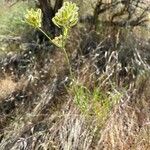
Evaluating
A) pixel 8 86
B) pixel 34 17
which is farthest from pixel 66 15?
pixel 8 86

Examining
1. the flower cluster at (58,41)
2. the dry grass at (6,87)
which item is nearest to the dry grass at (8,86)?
the dry grass at (6,87)

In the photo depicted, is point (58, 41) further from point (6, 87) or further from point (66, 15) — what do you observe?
point (6, 87)

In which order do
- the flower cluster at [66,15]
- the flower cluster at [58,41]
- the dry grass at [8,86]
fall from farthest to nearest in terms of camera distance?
the dry grass at [8,86] → the flower cluster at [58,41] → the flower cluster at [66,15]

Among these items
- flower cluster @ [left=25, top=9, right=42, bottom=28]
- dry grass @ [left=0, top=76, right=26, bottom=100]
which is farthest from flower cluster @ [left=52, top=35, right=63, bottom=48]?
dry grass @ [left=0, top=76, right=26, bottom=100]

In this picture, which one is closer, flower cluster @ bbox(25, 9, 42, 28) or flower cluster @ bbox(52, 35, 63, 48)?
flower cluster @ bbox(25, 9, 42, 28)

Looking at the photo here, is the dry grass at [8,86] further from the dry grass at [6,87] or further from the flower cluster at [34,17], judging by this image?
the flower cluster at [34,17]

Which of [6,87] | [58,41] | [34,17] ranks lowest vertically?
[6,87]

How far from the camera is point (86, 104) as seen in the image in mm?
4125

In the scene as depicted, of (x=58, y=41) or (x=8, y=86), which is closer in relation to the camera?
(x=58, y=41)

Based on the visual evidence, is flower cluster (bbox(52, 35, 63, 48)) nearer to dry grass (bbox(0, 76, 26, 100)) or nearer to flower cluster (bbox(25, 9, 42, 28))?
flower cluster (bbox(25, 9, 42, 28))

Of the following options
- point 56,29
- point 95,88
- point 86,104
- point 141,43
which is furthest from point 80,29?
point 86,104

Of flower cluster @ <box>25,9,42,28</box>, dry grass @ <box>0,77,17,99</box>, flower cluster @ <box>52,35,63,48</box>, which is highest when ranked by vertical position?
flower cluster @ <box>25,9,42,28</box>

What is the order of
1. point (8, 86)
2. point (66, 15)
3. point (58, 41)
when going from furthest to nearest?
point (8, 86)
point (58, 41)
point (66, 15)

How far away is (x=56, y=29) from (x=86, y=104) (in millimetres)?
1373
